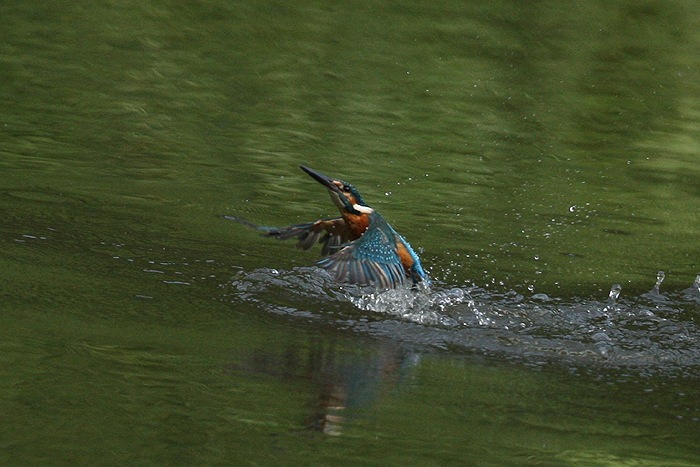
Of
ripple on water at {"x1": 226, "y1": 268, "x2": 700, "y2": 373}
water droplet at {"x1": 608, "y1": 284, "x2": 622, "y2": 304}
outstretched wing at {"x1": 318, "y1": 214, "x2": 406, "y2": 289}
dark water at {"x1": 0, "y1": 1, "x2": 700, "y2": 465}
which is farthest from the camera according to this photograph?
water droplet at {"x1": 608, "y1": 284, "x2": 622, "y2": 304}

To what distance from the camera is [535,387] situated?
4734 mm

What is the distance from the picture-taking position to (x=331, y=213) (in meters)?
7.50

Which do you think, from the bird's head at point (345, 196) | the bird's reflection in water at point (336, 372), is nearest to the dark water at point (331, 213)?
the bird's reflection in water at point (336, 372)

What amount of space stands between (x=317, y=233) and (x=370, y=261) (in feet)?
2.38

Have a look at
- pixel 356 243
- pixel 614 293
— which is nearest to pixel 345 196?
pixel 356 243

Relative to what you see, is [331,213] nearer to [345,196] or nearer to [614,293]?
[345,196]

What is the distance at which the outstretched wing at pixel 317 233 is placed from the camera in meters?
6.03

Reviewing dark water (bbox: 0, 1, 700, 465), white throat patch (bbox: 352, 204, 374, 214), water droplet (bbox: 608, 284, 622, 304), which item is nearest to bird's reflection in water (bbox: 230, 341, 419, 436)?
dark water (bbox: 0, 1, 700, 465)

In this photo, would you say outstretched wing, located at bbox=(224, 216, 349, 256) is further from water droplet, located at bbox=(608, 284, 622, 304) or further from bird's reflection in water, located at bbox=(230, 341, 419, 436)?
water droplet, located at bbox=(608, 284, 622, 304)

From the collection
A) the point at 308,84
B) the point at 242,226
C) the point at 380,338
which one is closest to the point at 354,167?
the point at 242,226

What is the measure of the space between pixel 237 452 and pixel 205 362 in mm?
891

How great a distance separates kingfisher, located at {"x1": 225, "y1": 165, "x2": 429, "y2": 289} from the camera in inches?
213

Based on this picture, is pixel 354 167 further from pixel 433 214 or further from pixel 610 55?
pixel 610 55

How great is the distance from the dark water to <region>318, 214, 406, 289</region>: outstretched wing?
0.17m
